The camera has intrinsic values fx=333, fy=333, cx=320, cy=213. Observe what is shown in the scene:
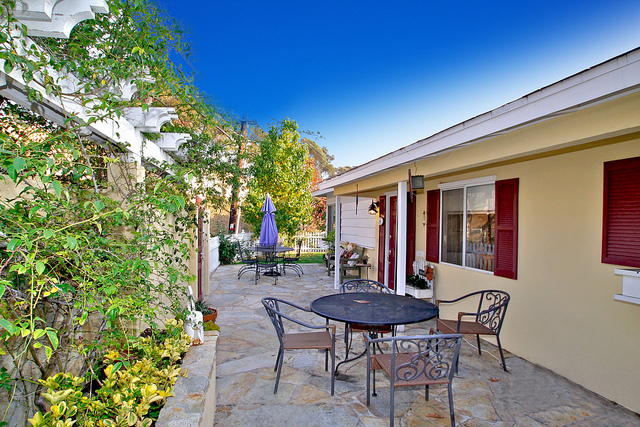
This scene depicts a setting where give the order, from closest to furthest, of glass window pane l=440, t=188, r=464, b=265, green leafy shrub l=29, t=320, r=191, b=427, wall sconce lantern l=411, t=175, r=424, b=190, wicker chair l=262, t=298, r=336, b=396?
green leafy shrub l=29, t=320, r=191, b=427
wicker chair l=262, t=298, r=336, b=396
wall sconce lantern l=411, t=175, r=424, b=190
glass window pane l=440, t=188, r=464, b=265

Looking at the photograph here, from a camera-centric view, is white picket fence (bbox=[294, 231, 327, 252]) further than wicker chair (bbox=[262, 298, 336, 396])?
Yes

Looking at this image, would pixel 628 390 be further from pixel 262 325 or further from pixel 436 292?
pixel 262 325

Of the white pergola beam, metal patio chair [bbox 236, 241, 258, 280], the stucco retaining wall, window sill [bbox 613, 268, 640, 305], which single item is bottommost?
metal patio chair [bbox 236, 241, 258, 280]

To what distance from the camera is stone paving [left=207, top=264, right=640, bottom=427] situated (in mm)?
2609

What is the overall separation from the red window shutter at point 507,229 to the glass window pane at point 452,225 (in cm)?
71

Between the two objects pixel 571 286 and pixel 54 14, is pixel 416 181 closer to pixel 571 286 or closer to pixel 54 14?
pixel 571 286

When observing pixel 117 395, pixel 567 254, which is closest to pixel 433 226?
pixel 567 254

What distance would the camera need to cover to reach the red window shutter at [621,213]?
9.29 ft

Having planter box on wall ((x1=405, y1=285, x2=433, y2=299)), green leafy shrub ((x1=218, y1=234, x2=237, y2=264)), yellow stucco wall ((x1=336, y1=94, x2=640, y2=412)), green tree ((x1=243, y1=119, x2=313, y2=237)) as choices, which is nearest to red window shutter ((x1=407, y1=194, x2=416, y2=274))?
planter box on wall ((x1=405, y1=285, x2=433, y2=299))

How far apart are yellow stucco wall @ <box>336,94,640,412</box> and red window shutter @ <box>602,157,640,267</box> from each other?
0.07m

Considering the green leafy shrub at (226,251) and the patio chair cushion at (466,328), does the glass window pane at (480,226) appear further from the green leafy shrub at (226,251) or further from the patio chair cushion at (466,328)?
the green leafy shrub at (226,251)

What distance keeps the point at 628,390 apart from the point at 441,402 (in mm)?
1559

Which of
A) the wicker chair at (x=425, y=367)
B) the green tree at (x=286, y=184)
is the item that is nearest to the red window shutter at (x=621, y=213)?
the wicker chair at (x=425, y=367)

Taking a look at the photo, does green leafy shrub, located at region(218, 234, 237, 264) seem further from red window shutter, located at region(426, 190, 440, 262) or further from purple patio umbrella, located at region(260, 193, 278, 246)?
red window shutter, located at region(426, 190, 440, 262)
